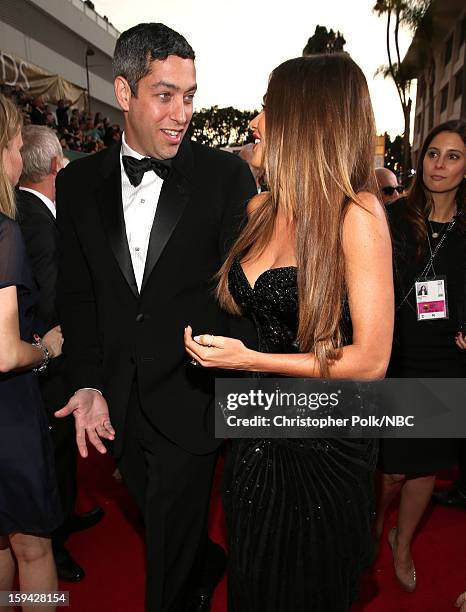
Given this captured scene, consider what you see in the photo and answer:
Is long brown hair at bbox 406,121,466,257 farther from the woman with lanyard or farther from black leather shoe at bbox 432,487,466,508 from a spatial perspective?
black leather shoe at bbox 432,487,466,508

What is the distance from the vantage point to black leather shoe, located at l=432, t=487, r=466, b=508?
10.4ft

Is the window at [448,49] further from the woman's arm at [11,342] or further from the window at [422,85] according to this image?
the woman's arm at [11,342]

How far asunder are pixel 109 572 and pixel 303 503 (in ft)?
5.33

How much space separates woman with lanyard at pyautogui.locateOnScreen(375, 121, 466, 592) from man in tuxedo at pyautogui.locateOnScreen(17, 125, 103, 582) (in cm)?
163

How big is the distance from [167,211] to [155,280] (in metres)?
0.25

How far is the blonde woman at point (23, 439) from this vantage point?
172cm

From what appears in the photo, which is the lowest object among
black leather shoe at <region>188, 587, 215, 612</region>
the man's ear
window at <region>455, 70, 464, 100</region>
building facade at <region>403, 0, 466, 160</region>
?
black leather shoe at <region>188, 587, 215, 612</region>

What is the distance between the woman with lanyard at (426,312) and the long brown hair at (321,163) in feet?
3.91

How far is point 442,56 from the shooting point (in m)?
36.2

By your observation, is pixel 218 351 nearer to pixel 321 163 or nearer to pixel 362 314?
pixel 362 314

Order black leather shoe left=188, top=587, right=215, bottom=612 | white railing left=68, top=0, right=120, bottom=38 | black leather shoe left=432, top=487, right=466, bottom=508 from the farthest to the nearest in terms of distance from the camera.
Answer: white railing left=68, top=0, right=120, bottom=38 < black leather shoe left=432, top=487, right=466, bottom=508 < black leather shoe left=188, top=587, right=215, bottom=612

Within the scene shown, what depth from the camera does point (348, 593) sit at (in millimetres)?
1571

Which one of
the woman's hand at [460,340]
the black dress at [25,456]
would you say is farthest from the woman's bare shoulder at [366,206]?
the woman's hand at [460,340]

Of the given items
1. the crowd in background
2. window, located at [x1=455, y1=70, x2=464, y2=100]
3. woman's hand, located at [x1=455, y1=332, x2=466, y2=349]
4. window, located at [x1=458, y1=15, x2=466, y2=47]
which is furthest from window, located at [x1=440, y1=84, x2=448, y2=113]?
woman's hand, located at [x1=455, y1=332, x2=466, y2=349]
